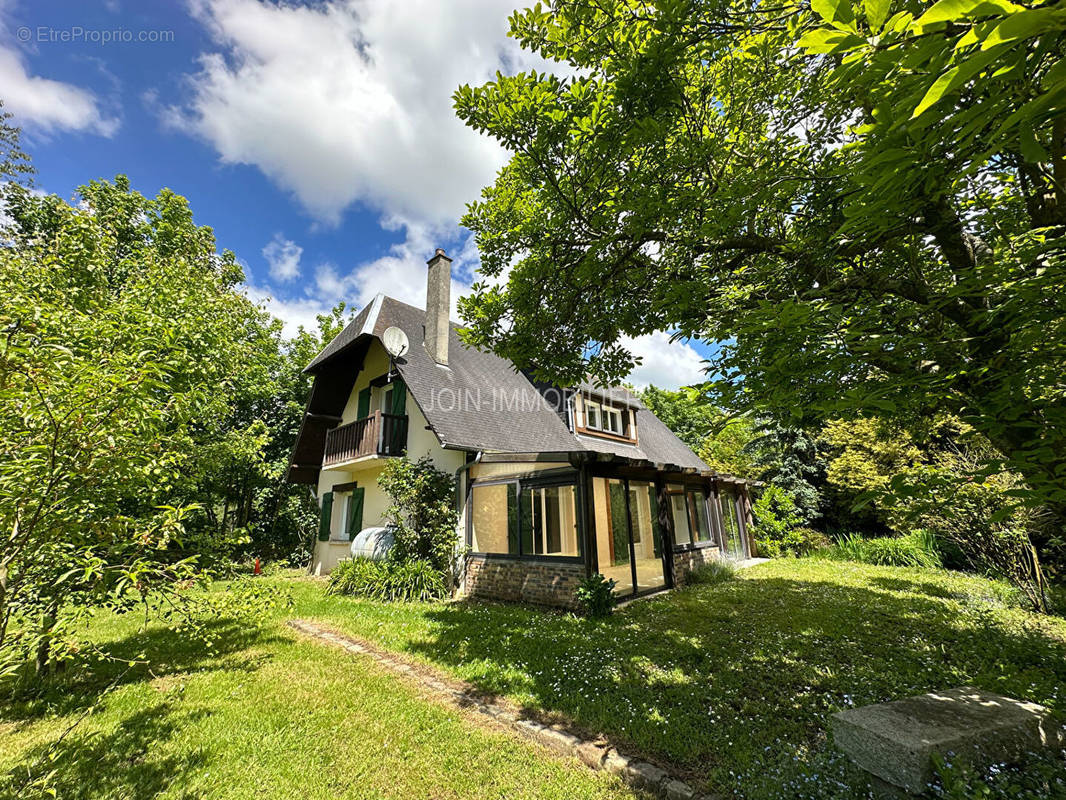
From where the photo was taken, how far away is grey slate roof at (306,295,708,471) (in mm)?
10680

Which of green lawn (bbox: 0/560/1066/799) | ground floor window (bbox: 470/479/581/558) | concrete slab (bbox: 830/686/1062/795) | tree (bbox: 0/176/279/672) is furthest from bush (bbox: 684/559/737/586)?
tree (bbox: 0/176/279/672)

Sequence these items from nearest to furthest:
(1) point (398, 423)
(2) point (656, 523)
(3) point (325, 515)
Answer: (2) point (656, 523) < (1) point (398, 423) < (3) point (325, 515)

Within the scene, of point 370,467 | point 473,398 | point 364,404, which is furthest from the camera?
point 364,404

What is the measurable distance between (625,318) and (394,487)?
735 cm

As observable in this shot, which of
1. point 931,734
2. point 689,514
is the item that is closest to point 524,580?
point 689,514

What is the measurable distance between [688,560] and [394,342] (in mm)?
9844

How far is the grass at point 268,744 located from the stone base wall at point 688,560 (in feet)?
26.0

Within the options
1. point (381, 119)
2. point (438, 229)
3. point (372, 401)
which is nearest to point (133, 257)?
point (372, 401)

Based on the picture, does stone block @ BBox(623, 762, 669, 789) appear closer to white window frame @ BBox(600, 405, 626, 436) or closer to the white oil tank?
the white oil tank

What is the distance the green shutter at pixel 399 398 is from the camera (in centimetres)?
1227

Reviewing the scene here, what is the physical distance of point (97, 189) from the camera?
17156mm

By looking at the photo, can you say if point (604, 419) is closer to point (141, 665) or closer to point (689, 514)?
point (689, 514)

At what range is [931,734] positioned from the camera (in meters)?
2.72

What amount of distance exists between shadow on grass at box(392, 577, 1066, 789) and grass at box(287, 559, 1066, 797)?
2 cm
